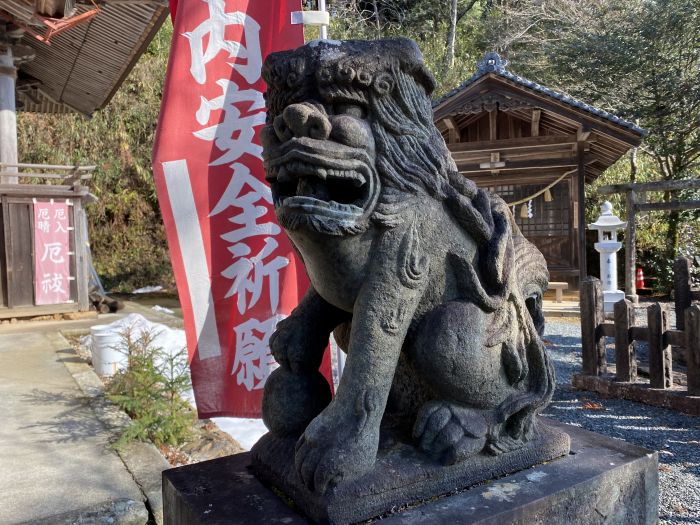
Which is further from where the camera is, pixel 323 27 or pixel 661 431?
pixel 661 431

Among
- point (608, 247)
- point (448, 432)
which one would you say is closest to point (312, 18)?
point (448, 432)

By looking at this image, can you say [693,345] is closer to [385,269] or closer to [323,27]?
[323,27]

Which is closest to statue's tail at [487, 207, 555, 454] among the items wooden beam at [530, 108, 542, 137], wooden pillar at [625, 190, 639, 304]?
wooden beam at [530, 108, 542, 137]

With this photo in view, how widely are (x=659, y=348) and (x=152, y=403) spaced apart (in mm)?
3963

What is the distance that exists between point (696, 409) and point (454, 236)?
11.7 ft

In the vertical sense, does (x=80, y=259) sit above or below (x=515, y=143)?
below

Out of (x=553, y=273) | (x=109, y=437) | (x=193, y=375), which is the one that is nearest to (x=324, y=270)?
(x=193, y=375)

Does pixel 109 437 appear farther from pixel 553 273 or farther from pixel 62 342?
pixel 553 273

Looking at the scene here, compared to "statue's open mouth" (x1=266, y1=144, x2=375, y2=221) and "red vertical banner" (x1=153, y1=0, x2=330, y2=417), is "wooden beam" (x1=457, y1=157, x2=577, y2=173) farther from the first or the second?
"statue's open mouth" (x1=266, y1=144, x2=375, y2=221)

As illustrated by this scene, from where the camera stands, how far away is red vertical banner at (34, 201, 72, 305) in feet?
27.2

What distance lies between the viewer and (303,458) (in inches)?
51.4

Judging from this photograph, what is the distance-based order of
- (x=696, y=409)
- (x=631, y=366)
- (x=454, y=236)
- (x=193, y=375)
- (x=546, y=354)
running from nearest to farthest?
1. (x=454, y=236)
2. (x=546, y=354)
3. (x=193, y=375)
4. (x=696, y=409)
5. (x=631, y=366)

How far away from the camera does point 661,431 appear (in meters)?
3.71

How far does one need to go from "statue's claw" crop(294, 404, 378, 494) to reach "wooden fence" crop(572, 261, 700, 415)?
11.9 feet
